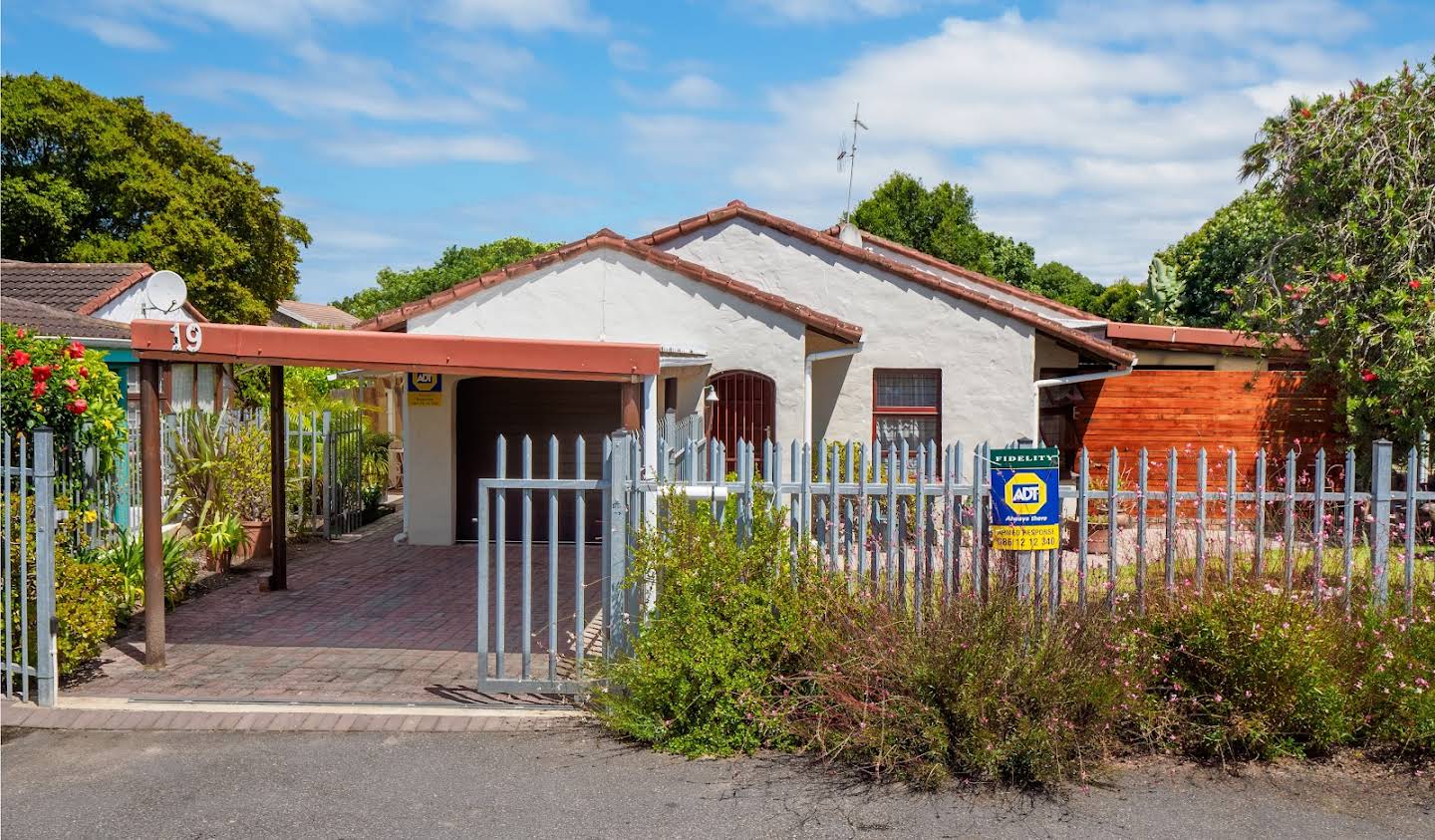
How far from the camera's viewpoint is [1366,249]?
12.1 m

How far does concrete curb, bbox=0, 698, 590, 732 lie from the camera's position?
612cm

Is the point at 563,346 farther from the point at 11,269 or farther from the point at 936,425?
the point at 11,269

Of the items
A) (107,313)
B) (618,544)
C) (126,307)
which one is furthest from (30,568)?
(126,307)

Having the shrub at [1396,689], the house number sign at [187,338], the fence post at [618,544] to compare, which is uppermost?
the house number sign at [187,338]

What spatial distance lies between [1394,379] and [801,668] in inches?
355

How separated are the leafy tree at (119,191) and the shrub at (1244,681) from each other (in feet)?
91.6

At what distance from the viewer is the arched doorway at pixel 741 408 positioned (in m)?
12.4

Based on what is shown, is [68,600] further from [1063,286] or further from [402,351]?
[1063,286]

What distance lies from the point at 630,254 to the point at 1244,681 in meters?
8.41

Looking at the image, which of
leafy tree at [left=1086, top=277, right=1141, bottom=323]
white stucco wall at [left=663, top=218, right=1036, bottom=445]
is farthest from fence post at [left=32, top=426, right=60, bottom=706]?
leafy tree at [left=1086, top=277, right=1141, bottom=323]

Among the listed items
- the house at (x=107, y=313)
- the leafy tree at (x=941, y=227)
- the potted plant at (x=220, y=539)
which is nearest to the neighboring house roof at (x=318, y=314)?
the leafy tree at (x=941, y=227)

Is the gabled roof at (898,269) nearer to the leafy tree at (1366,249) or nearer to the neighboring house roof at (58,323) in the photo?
the leafy tree at (1366,249)

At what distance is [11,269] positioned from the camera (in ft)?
62.7

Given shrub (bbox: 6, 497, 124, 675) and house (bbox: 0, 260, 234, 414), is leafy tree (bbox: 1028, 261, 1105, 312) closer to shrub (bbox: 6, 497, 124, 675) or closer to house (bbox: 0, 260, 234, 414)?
house (bbox: 0, 260, 234, 414)
